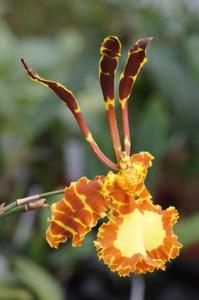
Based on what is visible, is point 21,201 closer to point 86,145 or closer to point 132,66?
point 132,66

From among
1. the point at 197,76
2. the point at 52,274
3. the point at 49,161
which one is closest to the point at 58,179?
the point at 49,161

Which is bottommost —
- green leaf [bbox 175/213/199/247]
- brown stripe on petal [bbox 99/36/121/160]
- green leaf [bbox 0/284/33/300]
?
brown stripe on petal [bbox 99/36/121/160]

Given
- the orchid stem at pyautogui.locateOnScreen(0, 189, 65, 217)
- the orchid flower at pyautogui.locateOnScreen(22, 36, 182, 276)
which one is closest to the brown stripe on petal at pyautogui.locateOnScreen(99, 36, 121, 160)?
the orchid flower at pyautogui.locateOnScreen(22, 36, 182, 276)

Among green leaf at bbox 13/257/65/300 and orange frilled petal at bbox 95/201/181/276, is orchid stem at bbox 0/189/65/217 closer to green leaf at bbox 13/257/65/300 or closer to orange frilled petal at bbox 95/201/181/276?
orange frilled petal at bbox 95/201/181/276

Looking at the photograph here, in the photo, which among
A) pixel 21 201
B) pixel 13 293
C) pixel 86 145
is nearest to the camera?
pixel 21 201

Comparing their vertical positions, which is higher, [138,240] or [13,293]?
[13,293]

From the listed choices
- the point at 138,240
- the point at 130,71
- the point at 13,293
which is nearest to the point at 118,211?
Result: the point at 138,240
